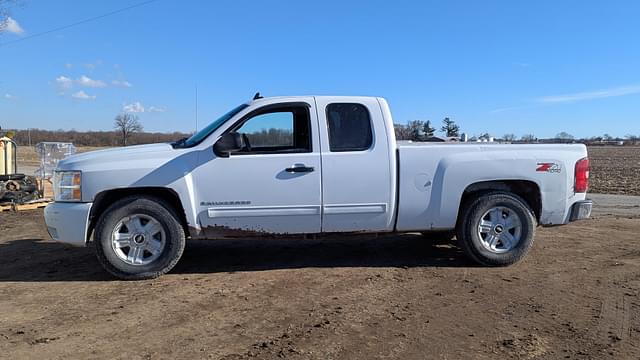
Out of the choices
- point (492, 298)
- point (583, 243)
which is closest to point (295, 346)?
point (492, 298)

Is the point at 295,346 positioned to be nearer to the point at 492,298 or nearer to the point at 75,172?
the point at 492,298

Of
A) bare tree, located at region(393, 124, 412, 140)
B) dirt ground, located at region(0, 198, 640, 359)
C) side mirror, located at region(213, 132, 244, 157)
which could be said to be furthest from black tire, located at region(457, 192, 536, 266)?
side mirror, located at region(213, 132, 244, 157)

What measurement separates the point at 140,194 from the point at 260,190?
1.35 metres

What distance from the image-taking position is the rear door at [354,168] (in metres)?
6.13

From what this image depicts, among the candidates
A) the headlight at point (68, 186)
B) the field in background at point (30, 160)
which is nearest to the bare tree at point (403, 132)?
the headlight at point (68, 186)

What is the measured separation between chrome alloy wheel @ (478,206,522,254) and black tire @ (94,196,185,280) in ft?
11.7

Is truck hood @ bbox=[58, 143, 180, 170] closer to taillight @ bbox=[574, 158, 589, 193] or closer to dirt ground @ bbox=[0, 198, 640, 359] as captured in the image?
dirt ground @ bbox=[0, 198, 640, 359]

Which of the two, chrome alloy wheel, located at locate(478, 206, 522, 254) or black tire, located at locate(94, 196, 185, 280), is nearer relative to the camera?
black tire, located at locate(94, 196, 185, 280)

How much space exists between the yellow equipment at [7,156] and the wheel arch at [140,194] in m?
9.22

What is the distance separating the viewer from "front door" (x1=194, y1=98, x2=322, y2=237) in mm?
5977

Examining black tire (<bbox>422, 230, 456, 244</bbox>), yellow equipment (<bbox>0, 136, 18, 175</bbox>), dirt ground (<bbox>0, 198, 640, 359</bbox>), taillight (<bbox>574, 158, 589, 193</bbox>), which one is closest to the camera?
dirt ground (<bbox>0, 198, 640, 359</bbox>)

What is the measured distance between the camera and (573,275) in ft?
20.1

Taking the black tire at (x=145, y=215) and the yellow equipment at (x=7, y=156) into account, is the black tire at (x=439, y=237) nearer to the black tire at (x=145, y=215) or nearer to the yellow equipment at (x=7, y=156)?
the black tire at (x=145, y=215)

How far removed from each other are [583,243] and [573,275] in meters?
2.10
